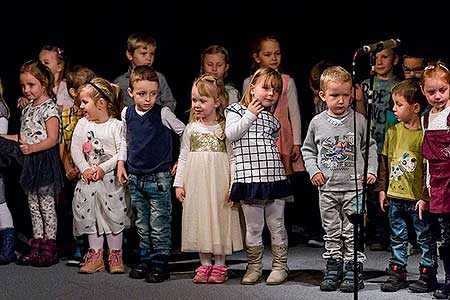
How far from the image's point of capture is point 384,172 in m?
5.11

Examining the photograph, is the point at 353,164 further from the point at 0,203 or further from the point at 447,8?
the point at 0,203

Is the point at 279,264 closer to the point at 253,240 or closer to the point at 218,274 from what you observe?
the point at 253,240

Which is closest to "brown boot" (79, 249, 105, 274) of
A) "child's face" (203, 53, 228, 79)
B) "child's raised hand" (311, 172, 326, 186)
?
"child's face" (203, 53, 228, 79)

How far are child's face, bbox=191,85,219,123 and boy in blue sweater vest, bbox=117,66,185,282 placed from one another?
0.22 m

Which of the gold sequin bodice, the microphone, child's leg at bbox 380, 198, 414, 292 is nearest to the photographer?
the microphone

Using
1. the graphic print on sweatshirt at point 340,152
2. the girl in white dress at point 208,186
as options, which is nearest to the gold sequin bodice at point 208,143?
the girl in white dress at point 208,186

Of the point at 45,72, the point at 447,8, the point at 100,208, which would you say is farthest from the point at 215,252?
the point at 447,8

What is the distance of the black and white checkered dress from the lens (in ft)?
15.7

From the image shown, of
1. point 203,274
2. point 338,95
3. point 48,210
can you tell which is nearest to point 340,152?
point 338,95

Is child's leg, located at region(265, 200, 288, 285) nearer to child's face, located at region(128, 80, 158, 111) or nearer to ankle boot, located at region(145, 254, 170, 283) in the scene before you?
ankle boot, located at region(145, 254, 170, 283)

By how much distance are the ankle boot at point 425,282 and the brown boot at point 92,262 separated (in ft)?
5.52

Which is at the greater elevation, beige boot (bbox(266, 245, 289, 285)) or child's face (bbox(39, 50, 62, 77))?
child's face (bbox(39, 50, 62, 77))

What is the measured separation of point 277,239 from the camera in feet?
16.1

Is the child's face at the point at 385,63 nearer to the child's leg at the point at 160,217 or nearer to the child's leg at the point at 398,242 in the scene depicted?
the child's leg at the point at 398,242
